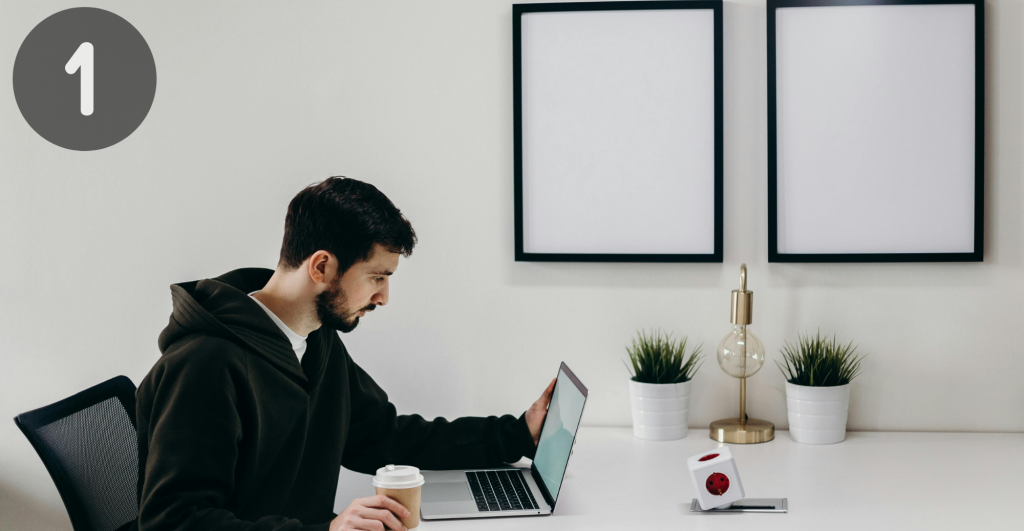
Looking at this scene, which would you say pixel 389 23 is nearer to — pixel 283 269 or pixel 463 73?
pixel 463 73

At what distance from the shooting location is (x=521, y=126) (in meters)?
1.74

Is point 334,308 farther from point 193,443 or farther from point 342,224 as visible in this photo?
point 193,443

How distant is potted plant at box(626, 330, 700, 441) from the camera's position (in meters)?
1.63

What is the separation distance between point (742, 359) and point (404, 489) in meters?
0.92

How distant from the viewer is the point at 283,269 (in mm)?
1234

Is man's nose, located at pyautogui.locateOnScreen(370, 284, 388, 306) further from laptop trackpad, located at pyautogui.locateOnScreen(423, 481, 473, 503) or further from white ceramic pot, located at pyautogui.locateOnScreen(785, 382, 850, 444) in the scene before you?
white ceramic pot, located at pyautogui.locateOnScreen(785, 382, 850, 444)

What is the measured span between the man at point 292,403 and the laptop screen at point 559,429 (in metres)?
0.05

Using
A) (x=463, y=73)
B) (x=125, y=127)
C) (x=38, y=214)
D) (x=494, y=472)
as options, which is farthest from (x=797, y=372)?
(x=38, y=214)

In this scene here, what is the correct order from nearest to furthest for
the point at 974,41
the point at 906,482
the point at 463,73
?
1. the point at 906,482
2. the point at 974,41
3. the point at 463,73

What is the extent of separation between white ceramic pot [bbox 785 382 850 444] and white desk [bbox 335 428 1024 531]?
3 cm

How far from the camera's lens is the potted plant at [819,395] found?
158cm

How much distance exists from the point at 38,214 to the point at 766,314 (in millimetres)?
1879

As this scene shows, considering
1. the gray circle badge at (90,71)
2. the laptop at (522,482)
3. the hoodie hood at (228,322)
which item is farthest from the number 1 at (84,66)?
the laptop at (522,482)

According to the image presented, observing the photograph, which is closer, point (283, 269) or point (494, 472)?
point (283, 269)
